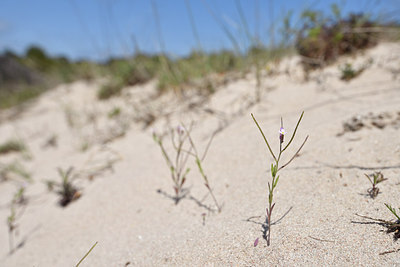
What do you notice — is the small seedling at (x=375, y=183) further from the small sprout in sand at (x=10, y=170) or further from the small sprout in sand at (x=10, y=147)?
the small sprout in sand at (x=10, y=147)

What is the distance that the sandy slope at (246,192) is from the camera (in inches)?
32.0

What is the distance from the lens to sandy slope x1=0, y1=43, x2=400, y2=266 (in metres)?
0.81

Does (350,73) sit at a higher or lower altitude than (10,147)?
higher

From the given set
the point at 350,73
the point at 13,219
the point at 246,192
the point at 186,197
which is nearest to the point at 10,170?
the point at 13,219

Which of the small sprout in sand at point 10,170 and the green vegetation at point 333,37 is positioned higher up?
the green vegetation at point 333,37

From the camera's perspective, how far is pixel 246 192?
1.13 m

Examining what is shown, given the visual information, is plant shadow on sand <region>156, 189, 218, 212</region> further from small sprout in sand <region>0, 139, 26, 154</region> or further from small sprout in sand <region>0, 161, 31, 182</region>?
small sprout in sand <region>0, 139, 26, 154</region>

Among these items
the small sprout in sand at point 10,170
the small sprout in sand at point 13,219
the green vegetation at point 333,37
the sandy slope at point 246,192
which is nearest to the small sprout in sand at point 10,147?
the small sprout in sand at point 10,170

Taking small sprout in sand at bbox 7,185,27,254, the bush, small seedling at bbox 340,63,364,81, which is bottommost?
small sprout in sand at bbox 7,185,27,254

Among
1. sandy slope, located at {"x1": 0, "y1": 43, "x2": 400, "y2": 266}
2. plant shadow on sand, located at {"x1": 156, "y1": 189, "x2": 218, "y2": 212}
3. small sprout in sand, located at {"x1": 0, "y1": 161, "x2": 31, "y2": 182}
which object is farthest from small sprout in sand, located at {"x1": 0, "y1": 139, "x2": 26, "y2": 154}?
plant shadow on sand, located at {"x1": 156, "y1": 189, "x2": 218, "y2": 212}

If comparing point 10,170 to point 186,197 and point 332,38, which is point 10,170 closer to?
point 186,197

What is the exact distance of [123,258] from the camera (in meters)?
1.00

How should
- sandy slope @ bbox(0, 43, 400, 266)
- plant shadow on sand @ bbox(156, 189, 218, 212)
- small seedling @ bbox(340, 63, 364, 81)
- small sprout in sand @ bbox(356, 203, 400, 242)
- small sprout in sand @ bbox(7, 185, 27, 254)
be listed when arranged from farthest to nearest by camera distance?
small seedling @ bbox(340, 63, 364, 81) → small sprout in sand @ bbox(7, 185, 27, 254) → plant shadow on sand @ bbox(156, 189, 218, 212) → sandy slope @ bbox(0, 43, 400, 266) → small sprout in sand @ bbox(356, 203, 400, 242)

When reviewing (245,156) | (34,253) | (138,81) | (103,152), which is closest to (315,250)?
(245,156)
